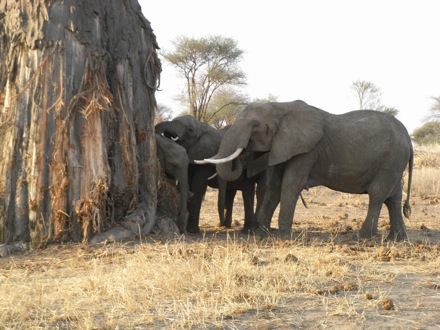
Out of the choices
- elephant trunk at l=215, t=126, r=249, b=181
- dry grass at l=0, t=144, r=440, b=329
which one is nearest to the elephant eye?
elephant trunk at l=215, t=126, r=249, b=181

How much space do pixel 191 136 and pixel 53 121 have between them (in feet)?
9.94

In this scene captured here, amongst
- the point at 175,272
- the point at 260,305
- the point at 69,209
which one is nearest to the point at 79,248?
the point at 69,209

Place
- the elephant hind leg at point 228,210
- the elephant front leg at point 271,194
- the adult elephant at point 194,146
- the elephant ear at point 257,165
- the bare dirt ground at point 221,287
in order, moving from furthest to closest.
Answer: the elephant hind leg at point 228,210 < the adult elephant at point 194,146 < the elephant ear at point 257,165 < the elephant front leg at point 271,194 < the bare dirt ground at point 221,287

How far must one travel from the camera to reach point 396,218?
9734 mm

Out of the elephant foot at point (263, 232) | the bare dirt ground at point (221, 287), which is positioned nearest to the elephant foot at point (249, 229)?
the elephant foot at point (263, 232)

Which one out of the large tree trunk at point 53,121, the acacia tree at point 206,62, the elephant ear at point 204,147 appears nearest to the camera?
the large tree trunk at point 53,121

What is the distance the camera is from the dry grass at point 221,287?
496 centimetres

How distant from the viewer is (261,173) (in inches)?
410

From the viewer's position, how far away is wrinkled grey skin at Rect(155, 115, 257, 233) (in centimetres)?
1030

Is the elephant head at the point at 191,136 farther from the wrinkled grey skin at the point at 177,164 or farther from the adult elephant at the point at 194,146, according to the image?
the wrinkled grey skin at the point at 177,164

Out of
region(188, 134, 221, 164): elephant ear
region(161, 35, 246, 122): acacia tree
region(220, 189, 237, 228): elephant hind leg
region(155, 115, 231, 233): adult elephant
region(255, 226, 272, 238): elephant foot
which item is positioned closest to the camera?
region(255, 226, 272, 238): elephant foot

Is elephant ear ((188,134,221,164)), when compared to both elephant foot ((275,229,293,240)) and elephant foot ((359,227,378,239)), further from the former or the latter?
elephant foot ((359,227,378,239))

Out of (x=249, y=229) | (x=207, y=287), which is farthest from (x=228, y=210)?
(x=207, y=287)

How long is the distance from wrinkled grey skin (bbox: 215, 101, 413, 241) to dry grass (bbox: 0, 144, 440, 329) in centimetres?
103
